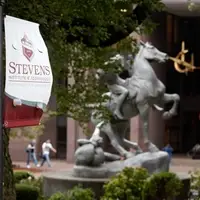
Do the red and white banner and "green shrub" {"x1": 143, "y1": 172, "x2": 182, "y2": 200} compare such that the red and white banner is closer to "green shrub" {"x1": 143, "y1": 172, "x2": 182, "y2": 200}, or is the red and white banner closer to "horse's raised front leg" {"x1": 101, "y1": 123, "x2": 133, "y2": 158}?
"green shrub" {"x1": 143, "y1": 172, "x2": 182, "y2": 200}

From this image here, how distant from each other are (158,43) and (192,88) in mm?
6320

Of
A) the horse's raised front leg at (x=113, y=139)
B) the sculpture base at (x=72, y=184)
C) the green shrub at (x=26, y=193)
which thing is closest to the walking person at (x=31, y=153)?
the horse's raised front leg at (x=113, y=139)

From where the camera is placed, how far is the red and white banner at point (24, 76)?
5.09 metres

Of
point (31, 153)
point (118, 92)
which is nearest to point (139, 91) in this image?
point (118, 92)

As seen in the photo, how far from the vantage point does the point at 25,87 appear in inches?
201

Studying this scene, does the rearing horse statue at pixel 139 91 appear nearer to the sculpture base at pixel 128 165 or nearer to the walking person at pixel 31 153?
the sculpture base at pixel 128 165

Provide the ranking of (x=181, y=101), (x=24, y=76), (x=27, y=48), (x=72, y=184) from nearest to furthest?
(x=24, y=76) < (x=27, y=48) < (x=72, y=184) < (x=181, y=101)

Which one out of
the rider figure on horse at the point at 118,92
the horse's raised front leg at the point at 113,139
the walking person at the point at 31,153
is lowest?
the walking person at the point at 31,153

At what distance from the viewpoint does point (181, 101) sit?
55.1m

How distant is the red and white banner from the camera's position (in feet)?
16.7

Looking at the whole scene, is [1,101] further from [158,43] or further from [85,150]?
[158,43]

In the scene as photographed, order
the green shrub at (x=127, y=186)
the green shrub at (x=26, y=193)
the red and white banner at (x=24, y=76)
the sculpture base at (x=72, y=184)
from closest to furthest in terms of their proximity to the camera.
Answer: the red and white banner at (x=24, y=76) < the green shrub at (x=127, y=186) < the green shrub at (x=26, y=193) < the sculpture base at (x=72, y=184)

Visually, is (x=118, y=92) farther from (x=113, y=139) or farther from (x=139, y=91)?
(x=113, y=139)

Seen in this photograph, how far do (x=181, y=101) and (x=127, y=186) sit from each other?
4065 cm
